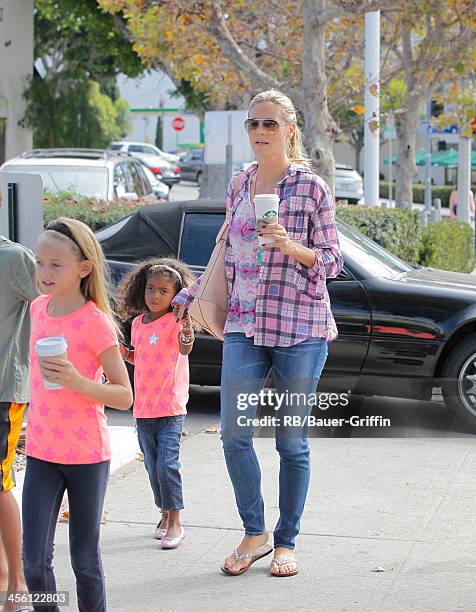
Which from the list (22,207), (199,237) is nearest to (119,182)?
(199,237)

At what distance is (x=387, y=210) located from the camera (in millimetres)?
13984

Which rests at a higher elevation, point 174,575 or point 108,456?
point 108,456

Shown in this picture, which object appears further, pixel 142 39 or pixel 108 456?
pixel 142 39

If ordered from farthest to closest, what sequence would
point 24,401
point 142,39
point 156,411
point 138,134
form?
point 138,134, point 142,39, point 156,411, point 24,401

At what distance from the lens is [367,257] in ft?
28.4

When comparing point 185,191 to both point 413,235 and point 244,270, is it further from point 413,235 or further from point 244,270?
point 244,270

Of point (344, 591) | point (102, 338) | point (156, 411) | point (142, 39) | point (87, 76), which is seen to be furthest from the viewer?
point (87, 76)

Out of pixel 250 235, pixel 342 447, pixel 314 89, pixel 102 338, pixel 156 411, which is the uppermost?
pixel 314 89

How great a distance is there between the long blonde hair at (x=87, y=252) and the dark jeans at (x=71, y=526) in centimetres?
54

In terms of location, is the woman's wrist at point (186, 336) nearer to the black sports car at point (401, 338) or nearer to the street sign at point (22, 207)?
the street sign at point (22, 207)

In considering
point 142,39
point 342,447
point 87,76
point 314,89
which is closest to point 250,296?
point 342,447

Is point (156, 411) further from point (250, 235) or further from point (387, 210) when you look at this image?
point (387, 210)

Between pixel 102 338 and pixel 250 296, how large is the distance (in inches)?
46.0

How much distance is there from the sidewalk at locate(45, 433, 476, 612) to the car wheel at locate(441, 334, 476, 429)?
528 mm
